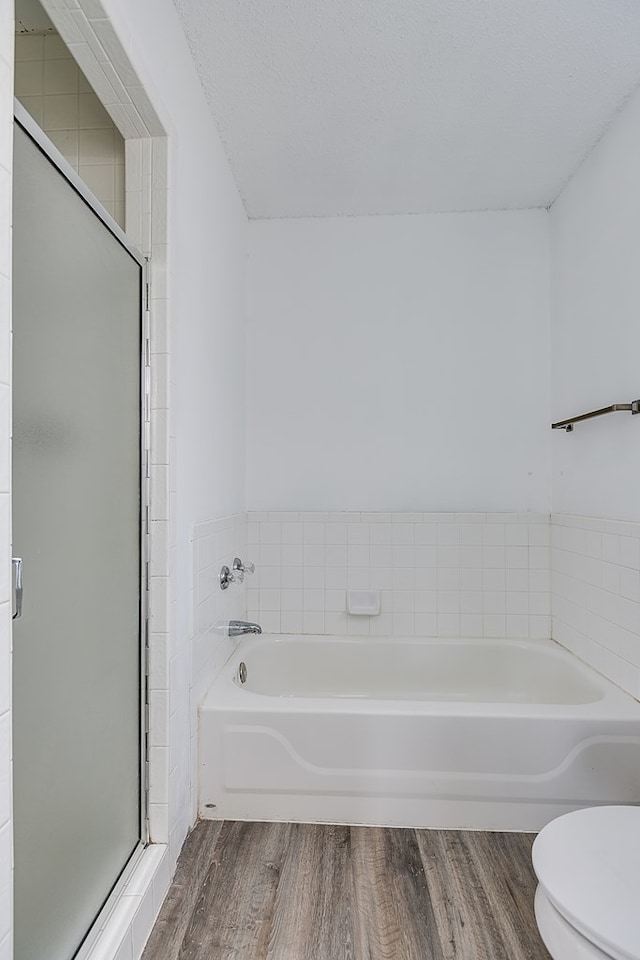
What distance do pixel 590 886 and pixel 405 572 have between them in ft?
6.23

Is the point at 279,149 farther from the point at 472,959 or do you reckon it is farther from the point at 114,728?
the point at 472,959

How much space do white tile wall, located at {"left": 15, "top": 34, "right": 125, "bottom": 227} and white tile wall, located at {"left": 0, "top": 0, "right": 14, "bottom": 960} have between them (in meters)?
0.96

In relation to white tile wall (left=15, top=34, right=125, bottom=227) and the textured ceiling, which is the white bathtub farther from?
the textured ceiling

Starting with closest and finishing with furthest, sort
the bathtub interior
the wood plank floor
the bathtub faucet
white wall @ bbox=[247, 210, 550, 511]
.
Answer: the wood plank floor → the bathtub faucet → the bathtub interior → white wall @ bbox=[247, 210, 550, 511]

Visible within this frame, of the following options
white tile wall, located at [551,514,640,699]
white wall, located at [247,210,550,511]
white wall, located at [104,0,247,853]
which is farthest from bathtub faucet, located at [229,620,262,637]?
white tile wall, located at [551,514,640,699]

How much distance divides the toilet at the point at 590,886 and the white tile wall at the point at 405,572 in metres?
1.61

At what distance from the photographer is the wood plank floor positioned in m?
1.52

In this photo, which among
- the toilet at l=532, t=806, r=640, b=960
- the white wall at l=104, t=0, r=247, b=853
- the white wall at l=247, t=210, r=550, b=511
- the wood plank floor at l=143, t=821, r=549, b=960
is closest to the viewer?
the toilet at l=532, t=806, r=640, b=960

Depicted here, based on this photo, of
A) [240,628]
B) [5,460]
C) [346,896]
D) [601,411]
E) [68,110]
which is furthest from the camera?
[240,628]

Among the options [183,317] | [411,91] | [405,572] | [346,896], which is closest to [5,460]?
[183,317]

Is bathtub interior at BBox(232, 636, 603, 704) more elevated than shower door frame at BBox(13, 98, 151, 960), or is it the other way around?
shower door frame at BBox(13, 98, 151, 960)

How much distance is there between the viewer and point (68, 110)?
187 centimetres

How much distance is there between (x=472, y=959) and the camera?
58.4 inches

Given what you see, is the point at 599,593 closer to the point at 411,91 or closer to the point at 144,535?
the point at 144,535
